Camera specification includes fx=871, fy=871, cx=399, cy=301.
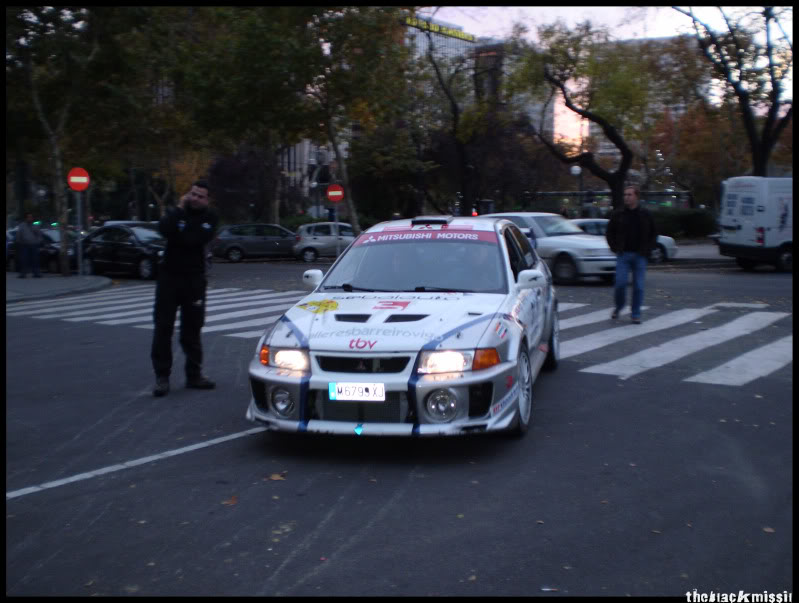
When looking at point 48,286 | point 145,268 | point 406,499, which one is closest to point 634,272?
point 406,499

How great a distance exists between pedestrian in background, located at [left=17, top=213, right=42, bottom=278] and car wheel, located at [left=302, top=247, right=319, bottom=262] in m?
11.4

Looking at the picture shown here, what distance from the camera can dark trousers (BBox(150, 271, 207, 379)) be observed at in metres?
8.03

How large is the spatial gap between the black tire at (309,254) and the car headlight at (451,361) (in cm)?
2853

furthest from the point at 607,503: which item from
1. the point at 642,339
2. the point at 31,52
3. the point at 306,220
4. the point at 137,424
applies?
the point at 306,220

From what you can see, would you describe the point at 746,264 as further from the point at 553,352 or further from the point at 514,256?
the point at 514,256

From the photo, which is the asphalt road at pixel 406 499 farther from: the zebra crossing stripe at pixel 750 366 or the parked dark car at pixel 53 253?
the parked dark car at pixel 53 253

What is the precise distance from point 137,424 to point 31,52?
2038 cm

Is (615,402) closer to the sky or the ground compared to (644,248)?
closer to the ground

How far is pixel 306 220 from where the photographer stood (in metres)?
50.4

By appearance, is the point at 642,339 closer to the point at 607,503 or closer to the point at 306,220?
the point at 607,503

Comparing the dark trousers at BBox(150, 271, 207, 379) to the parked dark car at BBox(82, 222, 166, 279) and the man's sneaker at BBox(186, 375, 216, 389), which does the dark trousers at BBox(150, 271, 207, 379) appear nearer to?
the man's sneaker at BBox(186, 375, 216, 389)

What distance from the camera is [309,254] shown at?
34.1m

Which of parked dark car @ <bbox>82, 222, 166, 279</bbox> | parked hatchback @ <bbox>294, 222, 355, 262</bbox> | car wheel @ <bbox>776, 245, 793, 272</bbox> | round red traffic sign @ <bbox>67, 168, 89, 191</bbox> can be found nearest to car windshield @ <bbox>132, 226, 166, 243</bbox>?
parked dark car @ <bbox>82, 222, 166, 279</bbox>

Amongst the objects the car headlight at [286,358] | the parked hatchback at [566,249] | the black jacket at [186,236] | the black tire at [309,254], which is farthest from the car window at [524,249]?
the black tire at [309,254]
